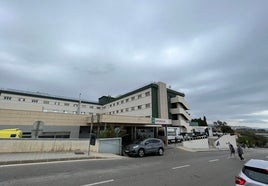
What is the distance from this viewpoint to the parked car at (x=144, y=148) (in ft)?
60.7

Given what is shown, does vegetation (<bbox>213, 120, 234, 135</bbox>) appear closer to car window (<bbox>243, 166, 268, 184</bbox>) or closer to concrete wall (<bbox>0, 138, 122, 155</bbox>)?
concrete wall (<bbox>0, 138, 122, 155</bbox>)

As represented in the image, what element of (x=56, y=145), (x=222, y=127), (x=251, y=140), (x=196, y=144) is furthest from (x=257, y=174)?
(x=251, y=140)

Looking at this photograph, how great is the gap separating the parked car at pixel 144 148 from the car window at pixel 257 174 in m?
14.3

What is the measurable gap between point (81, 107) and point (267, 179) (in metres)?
61.9

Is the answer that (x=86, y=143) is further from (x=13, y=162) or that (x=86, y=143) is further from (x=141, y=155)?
(x=13, y=162)

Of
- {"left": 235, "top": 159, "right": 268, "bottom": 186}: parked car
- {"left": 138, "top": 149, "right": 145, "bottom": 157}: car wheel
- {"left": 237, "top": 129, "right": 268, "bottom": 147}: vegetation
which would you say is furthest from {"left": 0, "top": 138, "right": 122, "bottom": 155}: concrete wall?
{"left": 237, "top": 129, "right": 268, "bottom": 147}: vegetation

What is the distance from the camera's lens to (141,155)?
61.0ft

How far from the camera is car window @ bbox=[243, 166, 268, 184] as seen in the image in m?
4.40

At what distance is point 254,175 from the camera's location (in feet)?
15.1

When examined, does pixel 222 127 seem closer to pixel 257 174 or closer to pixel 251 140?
pixel 251 140

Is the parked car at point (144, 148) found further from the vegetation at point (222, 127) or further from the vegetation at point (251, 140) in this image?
the vegetation at point (222, 127)

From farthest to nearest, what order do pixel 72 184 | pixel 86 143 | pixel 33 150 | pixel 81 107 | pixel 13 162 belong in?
pixel 81 107 < pixel 86 143 < pixel 33 150 < pixel 13 162 < pixel 72 184

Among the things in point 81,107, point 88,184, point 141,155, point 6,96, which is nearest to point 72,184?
point 88,184

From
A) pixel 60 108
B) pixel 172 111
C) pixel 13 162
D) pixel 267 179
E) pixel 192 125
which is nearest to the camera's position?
pixel 267 179
